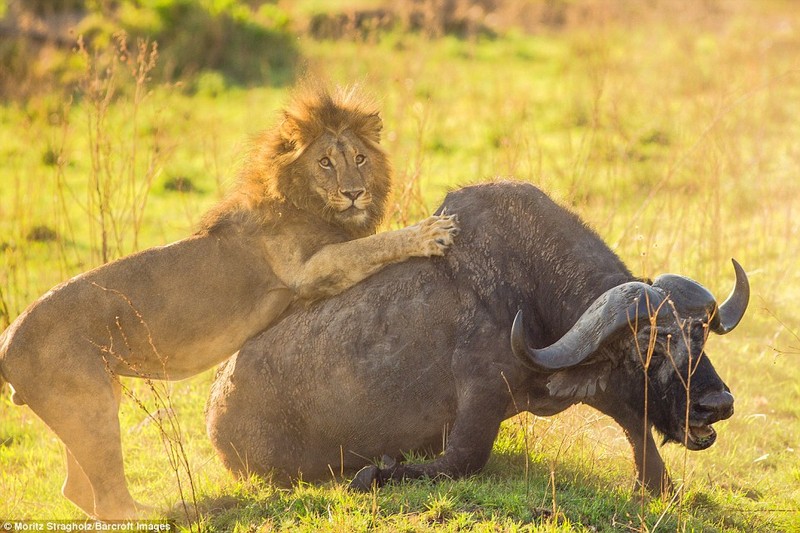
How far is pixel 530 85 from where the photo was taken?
17188 millimetres

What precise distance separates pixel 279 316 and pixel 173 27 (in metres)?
12.1

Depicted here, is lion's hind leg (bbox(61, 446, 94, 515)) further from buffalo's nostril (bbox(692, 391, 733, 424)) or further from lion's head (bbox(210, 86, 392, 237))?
buffalo's nostril (bbox(692, 391, 733, 424))

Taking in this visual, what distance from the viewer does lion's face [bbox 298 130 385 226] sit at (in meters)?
6.84

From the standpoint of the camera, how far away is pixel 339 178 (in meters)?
6.87

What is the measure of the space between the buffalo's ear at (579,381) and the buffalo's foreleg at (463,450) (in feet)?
1.20

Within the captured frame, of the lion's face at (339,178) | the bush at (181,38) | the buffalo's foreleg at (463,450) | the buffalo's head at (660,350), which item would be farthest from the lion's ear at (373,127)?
the bush at (181,38)

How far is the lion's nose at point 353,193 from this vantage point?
6.81 m

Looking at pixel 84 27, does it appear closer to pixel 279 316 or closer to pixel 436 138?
pixel 436 138

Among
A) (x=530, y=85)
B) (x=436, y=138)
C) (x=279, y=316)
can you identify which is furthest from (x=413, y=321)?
(x=530, y=85)

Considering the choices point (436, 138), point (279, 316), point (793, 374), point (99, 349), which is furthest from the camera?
point (436, 138)

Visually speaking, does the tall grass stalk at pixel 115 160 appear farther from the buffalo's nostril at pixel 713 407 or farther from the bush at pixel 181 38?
the buffalo's nostril at pixel 713 407

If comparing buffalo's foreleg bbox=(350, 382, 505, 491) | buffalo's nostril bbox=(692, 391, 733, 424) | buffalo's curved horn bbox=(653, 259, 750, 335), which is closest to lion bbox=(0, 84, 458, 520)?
buffalo's foreleg bbox=(350, 382, 505, 491)

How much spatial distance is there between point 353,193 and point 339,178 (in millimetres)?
133

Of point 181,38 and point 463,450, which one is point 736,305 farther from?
point 181,38
